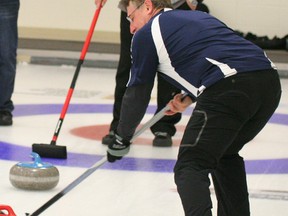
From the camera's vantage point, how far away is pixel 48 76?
870cm

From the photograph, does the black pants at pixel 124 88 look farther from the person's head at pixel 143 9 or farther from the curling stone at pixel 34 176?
the person's head at pixel 143 9

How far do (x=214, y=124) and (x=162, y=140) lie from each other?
87.7 inches

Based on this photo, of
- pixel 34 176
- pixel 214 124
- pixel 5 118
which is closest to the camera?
pixel 214 124

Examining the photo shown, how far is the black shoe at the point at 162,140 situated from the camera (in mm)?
5148

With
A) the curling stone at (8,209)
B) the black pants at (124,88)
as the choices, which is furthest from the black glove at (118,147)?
the black pants at (124,88)

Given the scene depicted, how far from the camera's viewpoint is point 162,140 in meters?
5.15

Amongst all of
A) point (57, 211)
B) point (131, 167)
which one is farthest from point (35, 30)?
point (57, 211)

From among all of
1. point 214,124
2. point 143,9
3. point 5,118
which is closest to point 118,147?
point 214,124

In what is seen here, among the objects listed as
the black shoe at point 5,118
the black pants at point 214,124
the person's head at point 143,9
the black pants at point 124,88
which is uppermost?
the person's head at point 143,9

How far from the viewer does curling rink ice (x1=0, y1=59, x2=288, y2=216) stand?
3.75 metres

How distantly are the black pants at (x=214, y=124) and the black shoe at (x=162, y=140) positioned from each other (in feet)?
6.88

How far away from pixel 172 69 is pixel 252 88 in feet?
0.97

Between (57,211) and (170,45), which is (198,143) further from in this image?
(57,211)

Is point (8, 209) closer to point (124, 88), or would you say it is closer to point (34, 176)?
point (34, 176)
